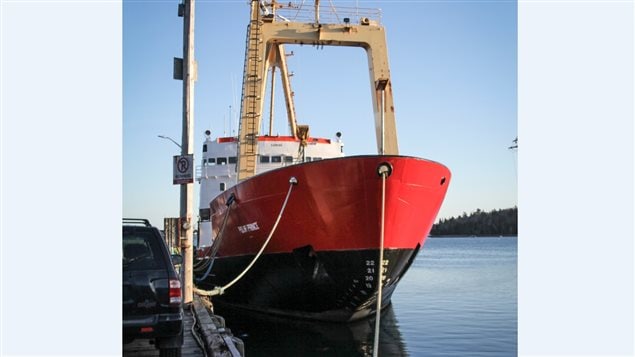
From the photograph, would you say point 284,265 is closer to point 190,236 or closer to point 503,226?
point 190,236

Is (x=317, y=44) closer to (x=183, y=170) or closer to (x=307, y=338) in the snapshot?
(x=307, y=338)

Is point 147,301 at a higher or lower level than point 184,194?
lower

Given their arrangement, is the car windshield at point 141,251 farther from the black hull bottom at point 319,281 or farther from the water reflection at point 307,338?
the water reflection at point 307,338

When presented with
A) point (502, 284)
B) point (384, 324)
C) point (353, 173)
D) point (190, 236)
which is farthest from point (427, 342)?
point (502, 284)

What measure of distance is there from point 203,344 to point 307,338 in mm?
4990

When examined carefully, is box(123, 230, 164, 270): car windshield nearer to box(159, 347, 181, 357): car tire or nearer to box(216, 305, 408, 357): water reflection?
box(159, 347, 181, 357): car tire

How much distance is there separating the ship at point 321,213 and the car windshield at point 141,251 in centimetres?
340

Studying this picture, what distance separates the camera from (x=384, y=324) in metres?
14.8

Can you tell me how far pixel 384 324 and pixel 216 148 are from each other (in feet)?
21.9

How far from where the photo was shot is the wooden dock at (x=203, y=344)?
20.2ft

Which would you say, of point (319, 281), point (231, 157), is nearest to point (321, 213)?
point (319, 281)

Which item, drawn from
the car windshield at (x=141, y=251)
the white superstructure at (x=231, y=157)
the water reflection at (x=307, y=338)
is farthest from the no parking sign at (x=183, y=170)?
the white superstructure at (x=231, y=157)

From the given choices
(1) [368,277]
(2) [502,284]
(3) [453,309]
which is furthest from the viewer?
(2) [502,284]

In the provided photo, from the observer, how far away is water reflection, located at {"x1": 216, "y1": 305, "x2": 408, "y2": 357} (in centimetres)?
1082
